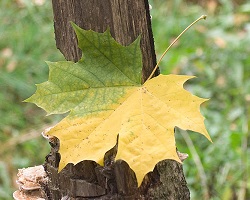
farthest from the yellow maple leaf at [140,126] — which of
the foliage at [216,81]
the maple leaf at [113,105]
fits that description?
the foliage at [216,81]

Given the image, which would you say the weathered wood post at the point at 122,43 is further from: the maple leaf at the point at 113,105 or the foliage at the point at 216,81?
the foliage at the point at 216,81

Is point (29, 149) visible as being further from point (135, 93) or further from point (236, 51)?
point (135, 93)

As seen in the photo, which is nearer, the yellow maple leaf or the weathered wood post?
the yellow maple leaf

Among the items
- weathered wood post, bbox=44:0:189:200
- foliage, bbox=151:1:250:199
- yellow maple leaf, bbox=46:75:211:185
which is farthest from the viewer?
foliage, bbox=151:1:250:199

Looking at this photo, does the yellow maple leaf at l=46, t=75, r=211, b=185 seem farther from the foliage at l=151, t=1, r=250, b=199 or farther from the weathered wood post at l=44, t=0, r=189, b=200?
the foliage at l=151, t=1, r=250, b=199

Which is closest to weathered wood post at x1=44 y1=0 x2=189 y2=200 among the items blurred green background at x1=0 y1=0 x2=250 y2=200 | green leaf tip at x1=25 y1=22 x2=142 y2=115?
green leaf tip at x1=25 y1=22 x2=142 y2=115

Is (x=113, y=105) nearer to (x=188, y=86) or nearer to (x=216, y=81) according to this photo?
(x=188, y=86)

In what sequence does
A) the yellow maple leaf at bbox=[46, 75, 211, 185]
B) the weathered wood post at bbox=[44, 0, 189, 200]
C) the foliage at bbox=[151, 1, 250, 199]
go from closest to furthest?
1. the yellow maple leaf at bbox=[46, 75, 211, 185]
2. the weathered wood post at bbox=[44, 0, 189, 200]
3. the foliage at bbox=[151, 1, 250, 199]
